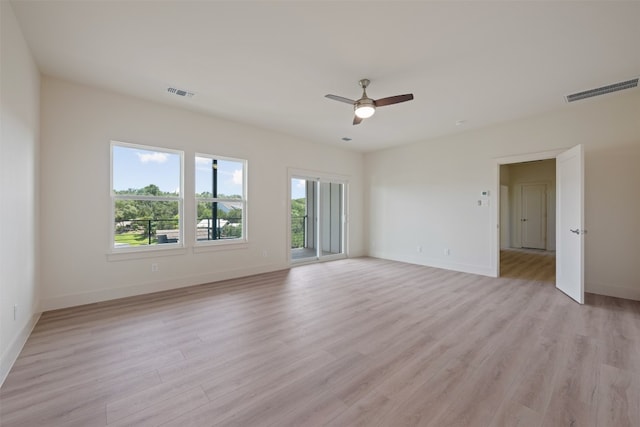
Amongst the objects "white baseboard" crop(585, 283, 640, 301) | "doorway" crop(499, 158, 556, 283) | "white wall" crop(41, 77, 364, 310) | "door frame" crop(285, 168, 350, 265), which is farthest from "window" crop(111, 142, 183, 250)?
"doorway" crop(499, 158, 556, 283)

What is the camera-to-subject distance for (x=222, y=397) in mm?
1833

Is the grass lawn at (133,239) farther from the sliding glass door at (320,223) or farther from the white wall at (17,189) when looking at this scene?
the sliding glass door at (320,223)

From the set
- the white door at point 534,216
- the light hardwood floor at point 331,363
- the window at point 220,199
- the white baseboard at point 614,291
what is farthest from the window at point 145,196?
the white door at point 534,216

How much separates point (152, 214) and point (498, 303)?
5.28 meters

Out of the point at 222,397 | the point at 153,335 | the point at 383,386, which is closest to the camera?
the point at 222,397

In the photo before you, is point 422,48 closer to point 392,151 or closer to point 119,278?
point 392,151

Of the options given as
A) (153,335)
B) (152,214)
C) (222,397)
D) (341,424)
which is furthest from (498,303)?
(152,214)

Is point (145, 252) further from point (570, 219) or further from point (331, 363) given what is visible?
point (570, 219)

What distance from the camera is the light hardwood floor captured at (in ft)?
5.57

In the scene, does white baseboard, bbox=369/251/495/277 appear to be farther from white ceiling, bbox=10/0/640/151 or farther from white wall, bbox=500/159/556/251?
white wall, bbox=500/159/556/251

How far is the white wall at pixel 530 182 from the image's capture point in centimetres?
818

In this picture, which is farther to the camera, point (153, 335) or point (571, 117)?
point (571, 117)

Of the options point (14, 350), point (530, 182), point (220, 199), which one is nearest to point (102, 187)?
point (220, 199)

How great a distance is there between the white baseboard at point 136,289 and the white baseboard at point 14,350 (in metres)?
0.51
